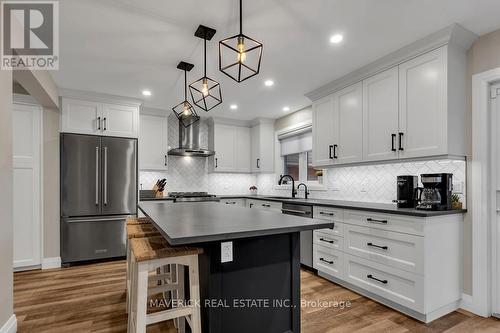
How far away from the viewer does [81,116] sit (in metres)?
3.98

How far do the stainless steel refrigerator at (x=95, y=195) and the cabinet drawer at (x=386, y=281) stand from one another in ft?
10.8

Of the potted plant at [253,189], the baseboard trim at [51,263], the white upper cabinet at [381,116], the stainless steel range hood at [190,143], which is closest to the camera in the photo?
the white upper cabinet at [381,116]

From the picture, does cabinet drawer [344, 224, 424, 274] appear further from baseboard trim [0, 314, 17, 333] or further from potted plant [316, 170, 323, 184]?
baseboard trim [0, 314, 17, 333]

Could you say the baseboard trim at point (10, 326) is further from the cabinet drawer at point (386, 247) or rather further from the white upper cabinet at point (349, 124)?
the white upper cabinet at point (349, 124)

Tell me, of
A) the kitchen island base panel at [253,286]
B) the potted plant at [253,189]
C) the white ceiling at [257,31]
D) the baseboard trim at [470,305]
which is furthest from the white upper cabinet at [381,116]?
the potted plant at [253,189]

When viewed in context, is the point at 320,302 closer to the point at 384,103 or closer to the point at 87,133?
the point at 384,103

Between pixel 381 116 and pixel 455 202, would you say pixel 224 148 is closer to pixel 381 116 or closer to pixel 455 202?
pixel 381 116

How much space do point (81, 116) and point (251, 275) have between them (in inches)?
145

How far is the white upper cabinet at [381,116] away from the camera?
2.79 metres

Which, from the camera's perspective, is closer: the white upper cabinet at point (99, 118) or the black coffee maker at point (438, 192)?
the black coffee maker at point (438, 192)

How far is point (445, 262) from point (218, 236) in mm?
2230

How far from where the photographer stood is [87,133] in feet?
13.1

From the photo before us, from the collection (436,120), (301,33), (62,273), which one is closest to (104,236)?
(62,273)

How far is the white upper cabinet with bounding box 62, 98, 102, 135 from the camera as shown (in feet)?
12.7
